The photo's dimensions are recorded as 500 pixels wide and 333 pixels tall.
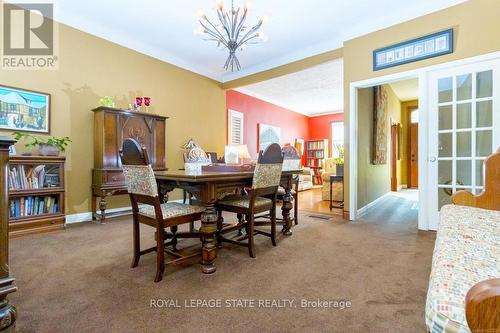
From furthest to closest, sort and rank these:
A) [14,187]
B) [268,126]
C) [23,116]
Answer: [268,126] < [23,116] < [14,187]

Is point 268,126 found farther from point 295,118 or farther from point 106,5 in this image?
point 106,5

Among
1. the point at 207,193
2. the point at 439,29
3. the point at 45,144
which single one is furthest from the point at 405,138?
the point at 45,144

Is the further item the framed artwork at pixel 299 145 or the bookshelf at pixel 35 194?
the framed artwork at pixel 299 145

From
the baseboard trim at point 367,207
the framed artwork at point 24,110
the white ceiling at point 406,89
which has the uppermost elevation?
the white ceiling at point 406,89

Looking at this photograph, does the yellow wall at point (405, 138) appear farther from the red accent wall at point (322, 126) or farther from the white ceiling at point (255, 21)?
the white ceiling at point (255, 21)

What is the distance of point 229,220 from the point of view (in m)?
3.51

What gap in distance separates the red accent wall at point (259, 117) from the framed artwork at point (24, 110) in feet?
11.8

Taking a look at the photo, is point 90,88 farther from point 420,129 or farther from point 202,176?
point 420,129

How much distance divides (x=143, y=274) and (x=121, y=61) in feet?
11.2

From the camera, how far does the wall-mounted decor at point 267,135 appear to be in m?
7.06

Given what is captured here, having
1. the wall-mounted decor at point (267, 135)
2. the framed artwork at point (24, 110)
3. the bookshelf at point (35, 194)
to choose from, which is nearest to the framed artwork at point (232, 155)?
the bookshelf at point (35, 194)

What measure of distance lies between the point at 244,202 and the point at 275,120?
5.77 meters

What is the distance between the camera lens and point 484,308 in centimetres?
46

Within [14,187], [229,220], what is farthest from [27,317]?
[229,220]
